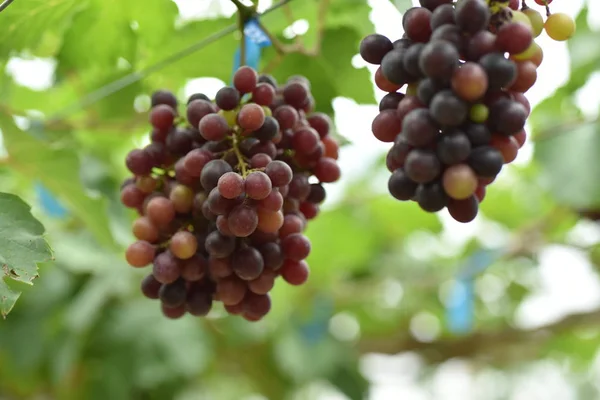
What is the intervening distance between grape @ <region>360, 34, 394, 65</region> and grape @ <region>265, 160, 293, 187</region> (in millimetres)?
99

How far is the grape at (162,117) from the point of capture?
1.93ft

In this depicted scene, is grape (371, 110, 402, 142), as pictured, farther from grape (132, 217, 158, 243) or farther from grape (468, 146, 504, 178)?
grape (132, 217, 158, 243)

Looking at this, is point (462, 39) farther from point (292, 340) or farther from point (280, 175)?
point (292, 340)

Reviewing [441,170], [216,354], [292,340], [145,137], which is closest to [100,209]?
[145,137]

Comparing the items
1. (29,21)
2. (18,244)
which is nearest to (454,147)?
(18,244)

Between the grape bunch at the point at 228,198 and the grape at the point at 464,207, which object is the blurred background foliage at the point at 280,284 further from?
the grape at the point at 464,207

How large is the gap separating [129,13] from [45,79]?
1.71 feet

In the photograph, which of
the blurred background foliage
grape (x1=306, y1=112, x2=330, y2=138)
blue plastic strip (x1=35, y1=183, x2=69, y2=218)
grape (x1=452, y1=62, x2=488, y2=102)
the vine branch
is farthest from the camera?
the vine branch

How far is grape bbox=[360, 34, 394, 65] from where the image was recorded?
0.48 m

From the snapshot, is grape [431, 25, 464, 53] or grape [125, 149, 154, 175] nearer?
grape [431, 25, 464, 53]

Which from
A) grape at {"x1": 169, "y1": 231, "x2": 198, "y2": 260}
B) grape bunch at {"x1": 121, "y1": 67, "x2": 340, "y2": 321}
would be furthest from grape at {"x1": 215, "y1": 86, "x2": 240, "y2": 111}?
grape at {"x1": 169, "y1": 231, "x2": 198, "y2": 260}

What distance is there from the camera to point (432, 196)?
42 cm

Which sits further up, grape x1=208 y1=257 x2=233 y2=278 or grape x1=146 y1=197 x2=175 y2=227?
grape x1=146 y1=197 x2=175 y2=227

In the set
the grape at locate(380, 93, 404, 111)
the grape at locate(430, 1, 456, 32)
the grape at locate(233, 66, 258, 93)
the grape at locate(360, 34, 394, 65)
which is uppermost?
the grape at locate(430, 1, 456, 32)
